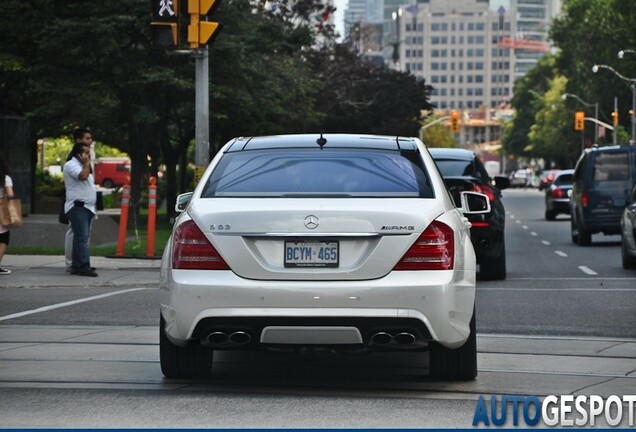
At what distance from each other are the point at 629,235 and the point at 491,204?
3.83m

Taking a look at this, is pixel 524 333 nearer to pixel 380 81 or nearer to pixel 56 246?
pixel 56 246

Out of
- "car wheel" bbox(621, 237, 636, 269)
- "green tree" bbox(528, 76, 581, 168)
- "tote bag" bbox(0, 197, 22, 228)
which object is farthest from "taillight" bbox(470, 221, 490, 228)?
"green tree" bbox(528, 76, 581, 168)

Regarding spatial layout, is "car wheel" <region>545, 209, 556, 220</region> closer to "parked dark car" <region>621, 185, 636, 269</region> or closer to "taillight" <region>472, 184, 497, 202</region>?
"parked dark car" <region>621, 185, 636, 269</region>

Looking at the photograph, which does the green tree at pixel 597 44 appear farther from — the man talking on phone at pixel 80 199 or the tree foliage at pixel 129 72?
the man talking on phone at pixel 80 199

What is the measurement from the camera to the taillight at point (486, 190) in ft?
60.5

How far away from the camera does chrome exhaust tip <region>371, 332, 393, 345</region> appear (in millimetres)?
8648

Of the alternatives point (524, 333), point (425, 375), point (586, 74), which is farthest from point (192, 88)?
point (586, 74)

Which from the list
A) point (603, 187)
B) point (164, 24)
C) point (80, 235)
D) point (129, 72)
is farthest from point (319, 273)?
point (129, 72)

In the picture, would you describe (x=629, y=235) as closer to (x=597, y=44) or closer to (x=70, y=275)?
(x=70, y=275)

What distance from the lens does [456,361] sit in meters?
9.34

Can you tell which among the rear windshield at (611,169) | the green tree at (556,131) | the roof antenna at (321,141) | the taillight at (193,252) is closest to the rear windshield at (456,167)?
the roof antenna at (321,141)

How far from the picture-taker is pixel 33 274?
768 inches

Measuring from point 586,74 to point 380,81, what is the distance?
1792 cm

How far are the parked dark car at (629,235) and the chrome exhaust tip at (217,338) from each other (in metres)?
13.4
